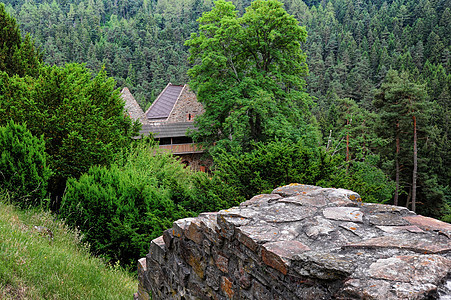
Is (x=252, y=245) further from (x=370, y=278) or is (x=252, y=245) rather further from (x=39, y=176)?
(x=39, y=176)

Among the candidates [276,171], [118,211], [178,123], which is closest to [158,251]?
[276,171]

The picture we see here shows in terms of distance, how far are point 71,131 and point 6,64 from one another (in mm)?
7231

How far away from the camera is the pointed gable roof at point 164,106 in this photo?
1078 inches

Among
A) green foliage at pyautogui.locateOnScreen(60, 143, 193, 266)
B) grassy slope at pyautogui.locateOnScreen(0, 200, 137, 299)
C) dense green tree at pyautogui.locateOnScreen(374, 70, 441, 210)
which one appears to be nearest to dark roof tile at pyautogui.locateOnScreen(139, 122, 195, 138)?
dense green tree at pyautogui.locateOnScreen(374, 70, 441, 210)

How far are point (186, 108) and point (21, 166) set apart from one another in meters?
18.4

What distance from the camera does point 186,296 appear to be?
3887 mm

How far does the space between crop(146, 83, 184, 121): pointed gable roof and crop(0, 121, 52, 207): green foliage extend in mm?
18581

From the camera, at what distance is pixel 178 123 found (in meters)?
24.6

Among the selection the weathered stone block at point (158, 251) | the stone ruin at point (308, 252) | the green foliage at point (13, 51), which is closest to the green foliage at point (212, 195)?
the weathered stone block at point (158, 251)

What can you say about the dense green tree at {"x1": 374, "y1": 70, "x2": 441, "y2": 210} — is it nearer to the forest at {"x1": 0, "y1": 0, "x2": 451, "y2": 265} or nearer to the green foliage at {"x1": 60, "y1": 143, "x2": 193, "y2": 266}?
the forest at {"x1": 0, "y1": 0, "x2": 451, "y2": 265}

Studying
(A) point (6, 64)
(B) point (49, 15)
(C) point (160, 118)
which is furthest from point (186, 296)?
(B) point (49, 15)

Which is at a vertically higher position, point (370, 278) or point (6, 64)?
point (6, 64)

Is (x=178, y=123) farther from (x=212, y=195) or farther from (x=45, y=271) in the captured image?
(x=45, y=271)

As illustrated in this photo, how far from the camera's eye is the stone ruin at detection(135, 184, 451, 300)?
2.04 meters
